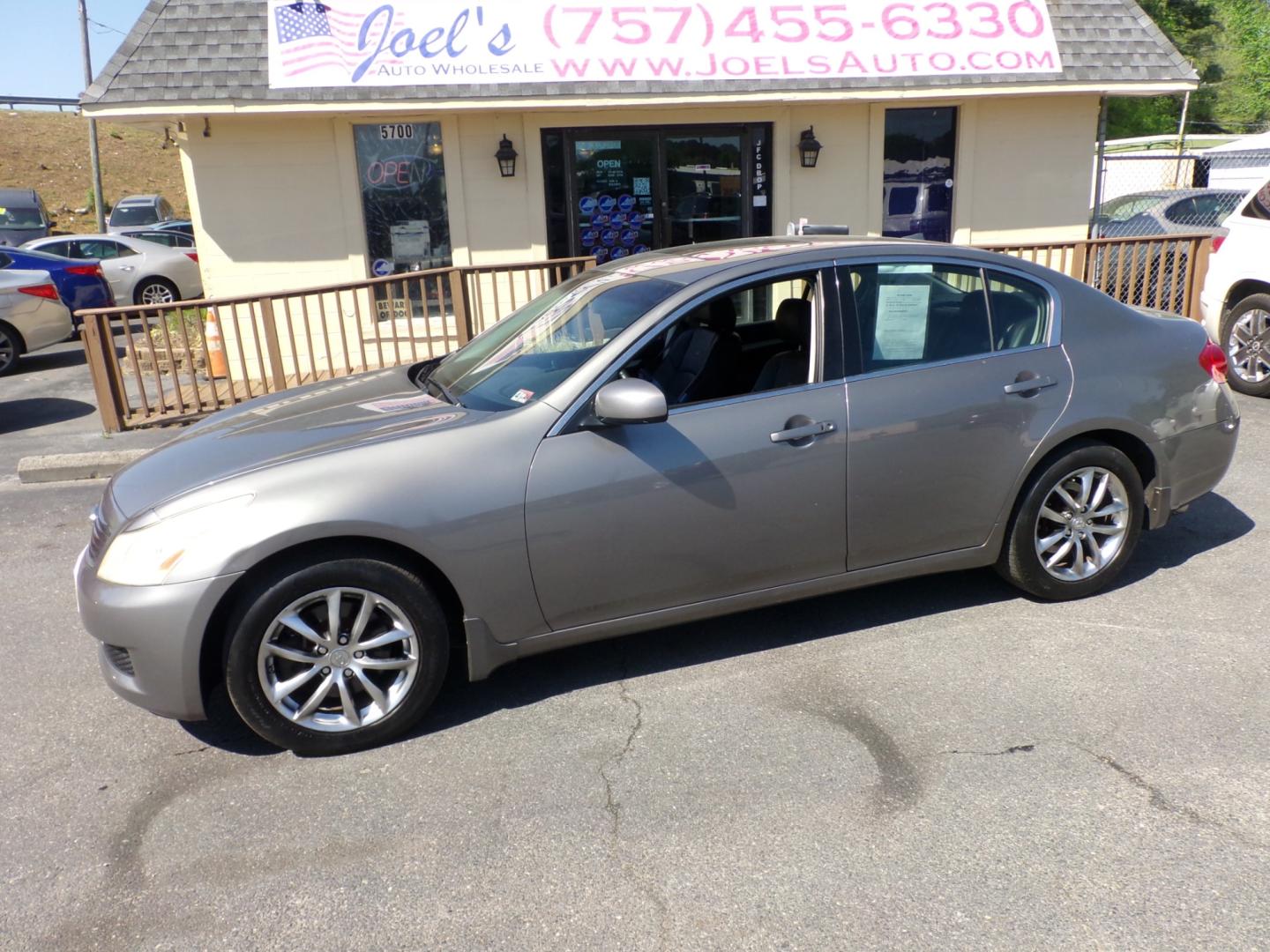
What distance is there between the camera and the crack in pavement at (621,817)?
106 inches

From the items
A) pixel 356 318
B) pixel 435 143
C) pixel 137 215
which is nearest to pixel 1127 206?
pixel 435 143

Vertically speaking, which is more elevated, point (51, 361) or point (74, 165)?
point (74, 165)

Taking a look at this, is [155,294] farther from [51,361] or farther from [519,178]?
[519,178]

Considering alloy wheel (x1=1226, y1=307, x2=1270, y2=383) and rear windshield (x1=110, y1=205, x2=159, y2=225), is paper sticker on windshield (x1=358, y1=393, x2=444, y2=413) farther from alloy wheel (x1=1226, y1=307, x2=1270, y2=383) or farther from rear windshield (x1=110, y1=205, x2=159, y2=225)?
rear windshield (x1=110, y1=205, x2=159, y2=225)

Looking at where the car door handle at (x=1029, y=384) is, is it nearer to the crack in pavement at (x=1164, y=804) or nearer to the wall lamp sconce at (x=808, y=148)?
the crack in pavement at (x=1164, y=804)

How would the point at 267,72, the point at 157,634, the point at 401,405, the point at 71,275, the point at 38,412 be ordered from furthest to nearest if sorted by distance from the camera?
the point at 71,275, the point at 38,412, the point at 267,72, the point at 401,405, the point at 157,634

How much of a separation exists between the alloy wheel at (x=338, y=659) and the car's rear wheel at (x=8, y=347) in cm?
1114

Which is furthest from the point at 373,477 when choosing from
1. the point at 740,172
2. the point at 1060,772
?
the point at 740,172

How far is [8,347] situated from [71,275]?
8.95ft

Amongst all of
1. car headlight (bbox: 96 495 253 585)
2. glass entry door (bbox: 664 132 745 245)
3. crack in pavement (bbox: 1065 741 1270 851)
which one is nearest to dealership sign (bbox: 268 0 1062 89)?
glass entry door (bbox: 664 132 745 245)

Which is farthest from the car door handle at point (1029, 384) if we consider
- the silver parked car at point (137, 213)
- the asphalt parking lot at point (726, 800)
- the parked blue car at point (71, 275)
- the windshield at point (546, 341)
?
the silver parked car at point (137, 213)

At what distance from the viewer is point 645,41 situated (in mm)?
10070

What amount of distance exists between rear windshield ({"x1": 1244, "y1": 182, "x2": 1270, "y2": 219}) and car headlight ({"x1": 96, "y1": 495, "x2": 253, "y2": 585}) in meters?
8.33

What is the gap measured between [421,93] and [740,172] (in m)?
3.48
